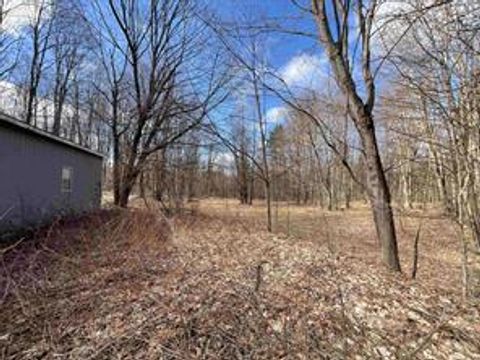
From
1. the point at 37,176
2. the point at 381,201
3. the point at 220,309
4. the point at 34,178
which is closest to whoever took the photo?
the point at 220,309

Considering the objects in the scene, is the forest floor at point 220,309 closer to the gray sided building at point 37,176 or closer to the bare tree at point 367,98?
the bare tree at point 367,98

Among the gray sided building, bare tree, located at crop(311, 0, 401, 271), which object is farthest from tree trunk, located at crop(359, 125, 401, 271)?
the gray sided building

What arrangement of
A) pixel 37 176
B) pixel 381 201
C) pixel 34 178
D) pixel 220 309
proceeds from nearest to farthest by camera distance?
pixel 220 309 → pixel 381 201 → pixel 34 178 → pixel 37 176

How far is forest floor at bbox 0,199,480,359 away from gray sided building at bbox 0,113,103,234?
322 centimetres

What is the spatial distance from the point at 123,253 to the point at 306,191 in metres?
37.0

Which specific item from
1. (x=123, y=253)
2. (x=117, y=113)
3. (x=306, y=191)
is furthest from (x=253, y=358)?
(x=306, y=191)

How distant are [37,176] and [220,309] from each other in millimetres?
8635

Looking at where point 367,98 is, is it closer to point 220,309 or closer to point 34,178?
point 220,309

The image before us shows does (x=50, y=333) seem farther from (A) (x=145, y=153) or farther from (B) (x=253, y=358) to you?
(A) (x=145, y=153)

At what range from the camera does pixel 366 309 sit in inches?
157

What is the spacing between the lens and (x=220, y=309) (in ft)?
12.7

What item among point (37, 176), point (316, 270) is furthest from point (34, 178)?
point (316, 270)

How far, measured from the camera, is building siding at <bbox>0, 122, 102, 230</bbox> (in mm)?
9180

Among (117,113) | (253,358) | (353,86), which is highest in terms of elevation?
(117,113)
